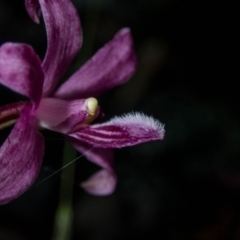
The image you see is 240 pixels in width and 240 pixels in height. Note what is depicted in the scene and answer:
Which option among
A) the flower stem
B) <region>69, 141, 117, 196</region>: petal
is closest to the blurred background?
the flower stem

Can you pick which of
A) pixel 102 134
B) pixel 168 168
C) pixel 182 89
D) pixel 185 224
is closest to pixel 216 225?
pixel 185 224

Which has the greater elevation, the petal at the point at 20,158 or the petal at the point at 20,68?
the petal at the point at 20,68

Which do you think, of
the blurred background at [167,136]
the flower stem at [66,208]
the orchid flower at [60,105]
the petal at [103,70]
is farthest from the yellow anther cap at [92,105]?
the blurred background at [167,136]

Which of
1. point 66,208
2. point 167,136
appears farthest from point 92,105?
point 167,136

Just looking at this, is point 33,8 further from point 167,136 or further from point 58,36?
point 167,136

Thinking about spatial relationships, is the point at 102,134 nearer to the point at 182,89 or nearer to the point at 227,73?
the point at 182,89

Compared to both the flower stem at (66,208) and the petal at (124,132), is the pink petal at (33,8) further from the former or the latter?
the flower stem at (66,208)

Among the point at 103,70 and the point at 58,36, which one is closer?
the point at 58,36
